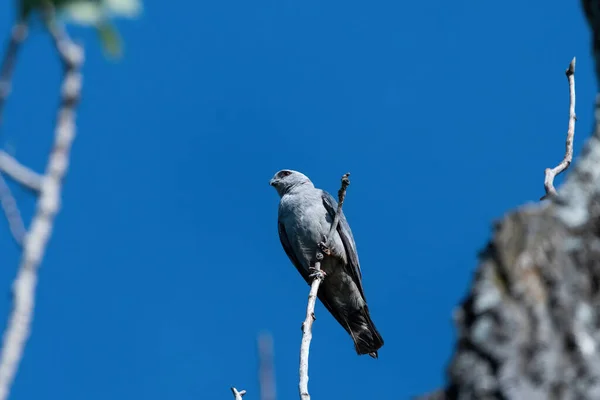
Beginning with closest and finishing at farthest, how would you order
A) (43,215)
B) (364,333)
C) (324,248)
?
1. (43,215)
2. (324,248)
3. (364,333)

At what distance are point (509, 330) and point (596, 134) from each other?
3.09ft

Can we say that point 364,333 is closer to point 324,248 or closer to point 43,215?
point 324,248

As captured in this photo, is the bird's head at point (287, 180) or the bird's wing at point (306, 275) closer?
the bird's wing at point (306, 275)

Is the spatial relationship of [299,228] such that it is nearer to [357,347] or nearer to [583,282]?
[357,347]

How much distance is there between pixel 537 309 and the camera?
2242mm

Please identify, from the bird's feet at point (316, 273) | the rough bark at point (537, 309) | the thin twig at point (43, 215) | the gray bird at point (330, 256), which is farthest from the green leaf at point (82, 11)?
the gray bird at point (330, 256)

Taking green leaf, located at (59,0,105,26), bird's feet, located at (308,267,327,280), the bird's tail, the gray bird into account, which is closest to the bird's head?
the gray bird

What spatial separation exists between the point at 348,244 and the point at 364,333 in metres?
1.58

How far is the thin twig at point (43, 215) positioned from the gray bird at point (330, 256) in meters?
8.29

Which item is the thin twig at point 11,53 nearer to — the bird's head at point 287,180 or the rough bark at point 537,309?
the rough bark at point 537,309

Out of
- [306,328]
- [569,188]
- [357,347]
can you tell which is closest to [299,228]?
[357,347]

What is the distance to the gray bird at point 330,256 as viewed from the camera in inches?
452

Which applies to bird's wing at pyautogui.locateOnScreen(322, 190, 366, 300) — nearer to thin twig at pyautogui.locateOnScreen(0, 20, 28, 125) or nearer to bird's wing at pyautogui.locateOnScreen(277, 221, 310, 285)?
bird's wing at pyautogui.locateOnScreen(277, 221, 310, 285)

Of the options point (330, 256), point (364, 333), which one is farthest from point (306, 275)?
point (364, 333)
